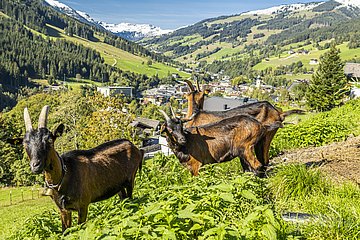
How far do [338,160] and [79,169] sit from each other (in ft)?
17.9

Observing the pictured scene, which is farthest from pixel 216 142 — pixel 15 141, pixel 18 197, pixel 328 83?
pixel 328 83

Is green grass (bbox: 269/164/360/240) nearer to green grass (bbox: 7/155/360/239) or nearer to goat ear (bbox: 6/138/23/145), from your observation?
green grass (bbox: 7/155/360/239)

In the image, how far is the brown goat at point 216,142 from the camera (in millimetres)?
6680

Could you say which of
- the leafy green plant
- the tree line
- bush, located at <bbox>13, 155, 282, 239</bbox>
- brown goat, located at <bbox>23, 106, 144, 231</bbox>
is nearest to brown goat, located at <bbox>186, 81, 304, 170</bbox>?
the leafy green plant

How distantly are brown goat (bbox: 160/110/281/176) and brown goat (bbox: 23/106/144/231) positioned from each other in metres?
0.83

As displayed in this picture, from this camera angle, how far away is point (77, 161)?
17.7 ft

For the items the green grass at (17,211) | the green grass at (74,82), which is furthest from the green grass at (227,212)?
the green grass at (74,82)

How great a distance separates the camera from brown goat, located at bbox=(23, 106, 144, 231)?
4480 mm

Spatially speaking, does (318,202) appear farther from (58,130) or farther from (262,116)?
(58,130)

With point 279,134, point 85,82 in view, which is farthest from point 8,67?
point 279,134

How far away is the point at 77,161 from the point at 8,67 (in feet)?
565

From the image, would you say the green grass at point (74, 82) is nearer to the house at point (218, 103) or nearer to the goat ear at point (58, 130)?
the house at point (218, 103)

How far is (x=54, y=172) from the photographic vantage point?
15.6 ft

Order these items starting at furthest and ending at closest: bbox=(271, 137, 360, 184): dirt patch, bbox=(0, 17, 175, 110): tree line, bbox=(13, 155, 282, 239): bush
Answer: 1. bbox=(0, 17, 175, 110): tree line
2. bbox=(271, 137, 360, 184): dirt patch
3. bbox=(13, 155, 282, 239): bush
